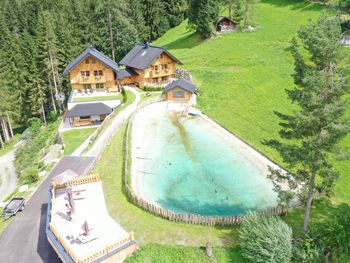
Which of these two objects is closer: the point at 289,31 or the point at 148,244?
the point at 148,244

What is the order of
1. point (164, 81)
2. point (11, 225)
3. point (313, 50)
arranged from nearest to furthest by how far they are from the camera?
1. point (313, 50)
2. point (11, 225)
3. point (164, 81)

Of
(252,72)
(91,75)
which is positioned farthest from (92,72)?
(252,72)

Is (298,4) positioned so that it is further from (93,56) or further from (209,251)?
(209,251)

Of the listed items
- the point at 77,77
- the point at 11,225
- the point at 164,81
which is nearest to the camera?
the point at 11,225

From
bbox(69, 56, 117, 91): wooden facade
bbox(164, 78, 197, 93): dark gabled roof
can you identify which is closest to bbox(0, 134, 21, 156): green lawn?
bbox(69, 56, 117, 91): wooden facade

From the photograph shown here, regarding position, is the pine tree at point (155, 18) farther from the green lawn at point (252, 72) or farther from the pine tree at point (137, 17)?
the green lawn at point (252, 72)

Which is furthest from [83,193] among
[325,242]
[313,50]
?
[313,50]

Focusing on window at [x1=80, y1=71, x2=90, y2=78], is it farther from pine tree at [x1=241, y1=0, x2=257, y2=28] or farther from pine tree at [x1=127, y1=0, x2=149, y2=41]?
pine tree at [x1=241, y1=0, x2=257, y2=28]

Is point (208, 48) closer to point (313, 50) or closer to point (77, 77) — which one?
point (77, 77)
